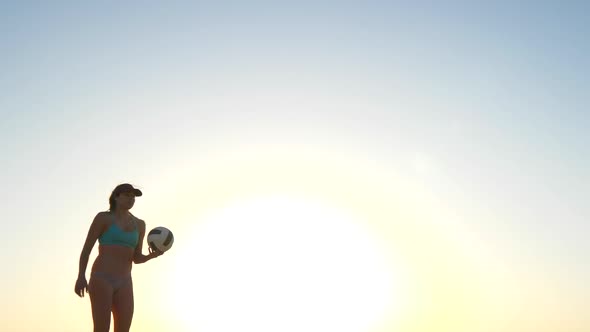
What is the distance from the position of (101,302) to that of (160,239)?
2.24 meters

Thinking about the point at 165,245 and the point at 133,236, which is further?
the point at 165,245

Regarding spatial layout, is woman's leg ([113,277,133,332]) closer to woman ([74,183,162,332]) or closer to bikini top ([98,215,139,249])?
woman ([74,183,162,332])

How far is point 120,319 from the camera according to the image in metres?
10.4

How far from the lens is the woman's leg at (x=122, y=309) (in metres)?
10.4

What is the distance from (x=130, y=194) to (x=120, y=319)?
1.76 meters

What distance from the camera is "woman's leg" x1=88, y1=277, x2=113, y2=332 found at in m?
10.1

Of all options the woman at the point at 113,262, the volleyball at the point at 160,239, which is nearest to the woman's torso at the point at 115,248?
the woman at the point at 113,262

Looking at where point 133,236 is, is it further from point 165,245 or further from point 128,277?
point 165,245

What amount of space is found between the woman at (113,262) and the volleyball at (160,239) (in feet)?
3.69

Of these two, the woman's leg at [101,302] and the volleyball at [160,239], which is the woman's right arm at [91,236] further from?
the volleyball at [160,239]

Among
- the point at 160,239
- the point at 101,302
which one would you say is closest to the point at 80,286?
the point at 101,302

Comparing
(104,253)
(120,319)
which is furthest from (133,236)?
(120,319)

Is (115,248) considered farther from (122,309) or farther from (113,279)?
(122,309)

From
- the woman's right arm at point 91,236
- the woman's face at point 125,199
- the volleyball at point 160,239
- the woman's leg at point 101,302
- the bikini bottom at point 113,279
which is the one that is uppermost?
the volleyball at point 160,239
